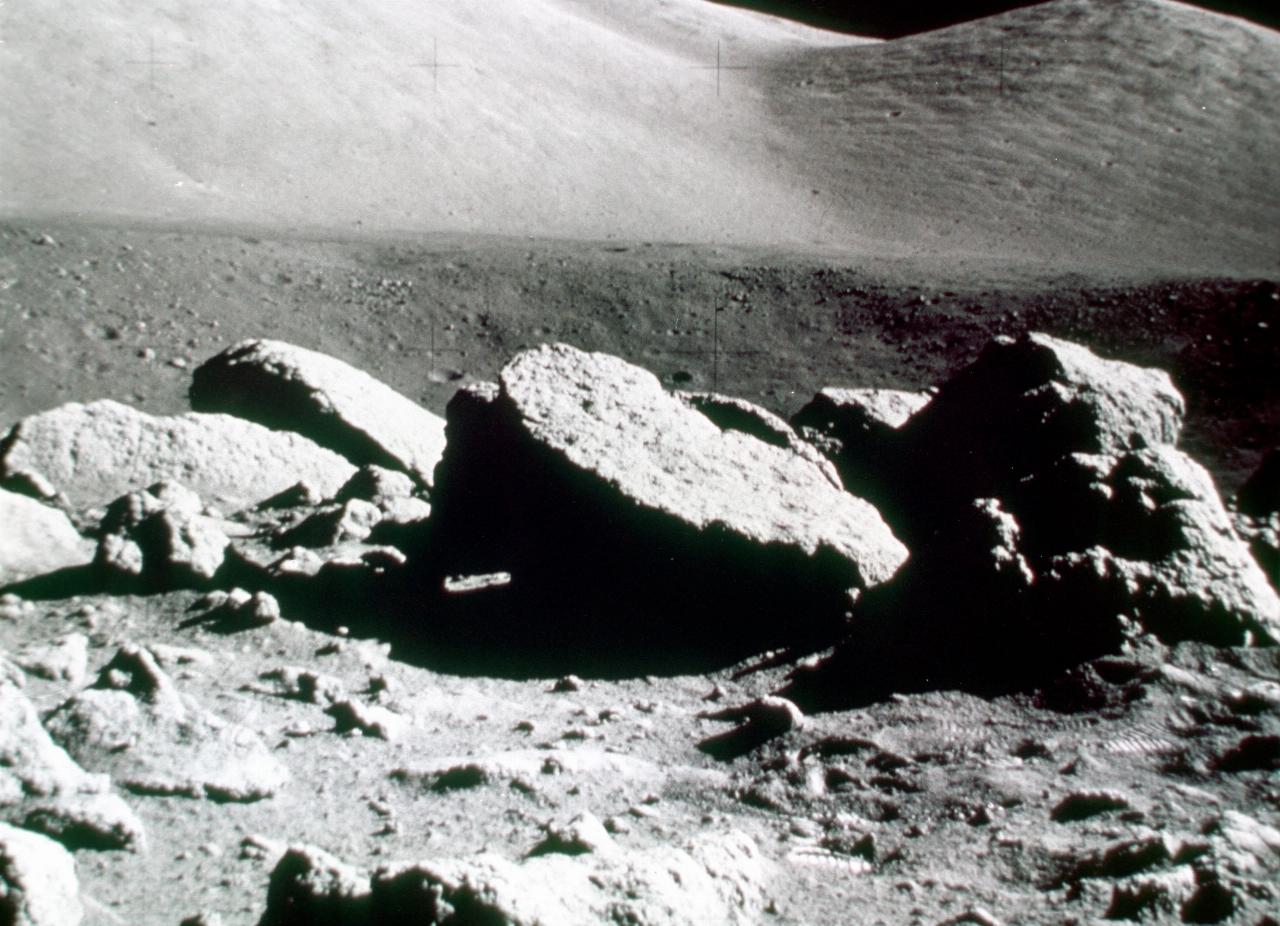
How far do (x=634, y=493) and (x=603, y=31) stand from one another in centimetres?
1280

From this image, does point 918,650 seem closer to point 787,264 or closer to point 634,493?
point 634,493

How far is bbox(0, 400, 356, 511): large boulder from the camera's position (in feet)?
13.2

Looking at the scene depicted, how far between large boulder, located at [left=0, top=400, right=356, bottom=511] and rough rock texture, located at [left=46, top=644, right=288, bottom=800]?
1804mm

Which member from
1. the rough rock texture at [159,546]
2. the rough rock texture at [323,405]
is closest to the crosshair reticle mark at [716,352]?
the rough rock texture at [323,405]

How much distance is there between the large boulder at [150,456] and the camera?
4.01 metres

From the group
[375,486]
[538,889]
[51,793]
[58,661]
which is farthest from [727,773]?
[375,486]

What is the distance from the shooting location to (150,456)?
4109 mm

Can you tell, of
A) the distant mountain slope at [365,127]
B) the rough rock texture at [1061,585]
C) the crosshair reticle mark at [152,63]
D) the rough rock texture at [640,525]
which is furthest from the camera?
the crosshair reticle mark at [152,63]

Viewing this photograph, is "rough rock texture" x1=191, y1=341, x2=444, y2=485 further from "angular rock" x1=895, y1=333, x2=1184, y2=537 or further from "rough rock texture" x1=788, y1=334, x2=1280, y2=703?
"rough rock texture" x1=788, y1=334, x2=1280, y2=703

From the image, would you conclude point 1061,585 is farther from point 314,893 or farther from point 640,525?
point 314,893

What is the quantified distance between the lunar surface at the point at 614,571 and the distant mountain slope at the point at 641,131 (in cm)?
20

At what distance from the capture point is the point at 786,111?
1276 cm

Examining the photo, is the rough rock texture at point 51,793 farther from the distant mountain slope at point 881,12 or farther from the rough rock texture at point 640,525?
the distant mountain slope at point 881,12

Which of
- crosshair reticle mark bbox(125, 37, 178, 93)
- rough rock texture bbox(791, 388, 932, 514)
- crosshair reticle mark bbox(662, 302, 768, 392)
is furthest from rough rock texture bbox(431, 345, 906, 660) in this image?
crosshair reticle mark bbox(125, 37, 178, 93)
